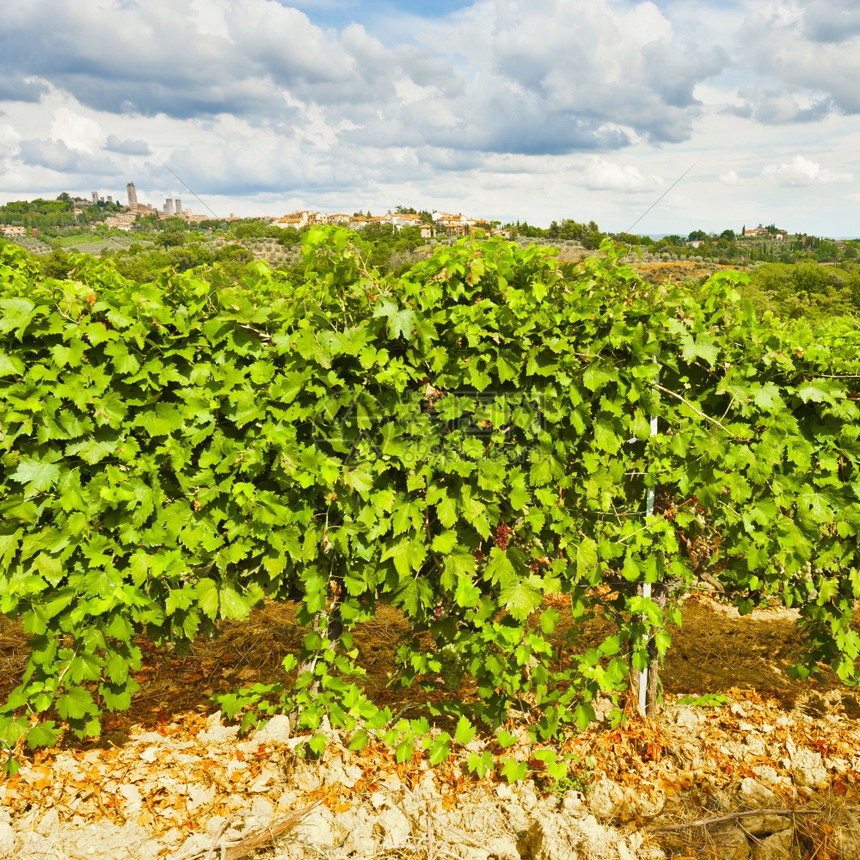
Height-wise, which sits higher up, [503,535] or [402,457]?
[402,457]

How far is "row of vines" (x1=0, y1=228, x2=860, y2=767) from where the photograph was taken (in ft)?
9.59

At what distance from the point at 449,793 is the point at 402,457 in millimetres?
1769

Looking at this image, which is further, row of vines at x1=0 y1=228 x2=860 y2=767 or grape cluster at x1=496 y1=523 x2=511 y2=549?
grape cluster at x1=496 y1=523 x2=511 y2=549

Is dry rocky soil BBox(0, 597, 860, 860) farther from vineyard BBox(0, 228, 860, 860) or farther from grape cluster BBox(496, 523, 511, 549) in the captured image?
grape cluster BBox(496, 523, 511, 549)

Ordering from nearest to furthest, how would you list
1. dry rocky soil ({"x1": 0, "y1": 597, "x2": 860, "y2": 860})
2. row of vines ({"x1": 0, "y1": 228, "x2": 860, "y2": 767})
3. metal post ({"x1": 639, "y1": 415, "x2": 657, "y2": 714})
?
dry rocky soil ({"x1": 0, "y1": 597, "x2": 860, "y2": 860})
row of vines ({"x1": 0, "y1": 228, "x2": 860, "y2": 767})
metal post ({"x1": 639, "y1": 415, "x2": 657, "y2": 714})

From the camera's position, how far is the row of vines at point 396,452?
2924mm

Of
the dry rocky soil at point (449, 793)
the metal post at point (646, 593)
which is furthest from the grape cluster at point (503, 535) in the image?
the dry rocky soil at point (449, 793)

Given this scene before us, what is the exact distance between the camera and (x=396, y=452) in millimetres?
2971

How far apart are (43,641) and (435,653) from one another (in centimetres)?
209

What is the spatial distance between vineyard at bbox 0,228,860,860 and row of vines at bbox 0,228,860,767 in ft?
0.05

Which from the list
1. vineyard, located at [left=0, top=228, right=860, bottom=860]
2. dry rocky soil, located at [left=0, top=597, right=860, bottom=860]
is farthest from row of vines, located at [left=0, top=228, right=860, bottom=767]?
dry rocky soil, located at [left=0, top=597, right=860, bottom=860]

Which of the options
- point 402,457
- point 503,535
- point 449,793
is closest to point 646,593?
point 503,535

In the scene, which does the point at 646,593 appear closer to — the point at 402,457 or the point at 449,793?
the point at 449,793

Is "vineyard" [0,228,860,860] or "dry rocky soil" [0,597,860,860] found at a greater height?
"vineyard" [0,228,860,860]
